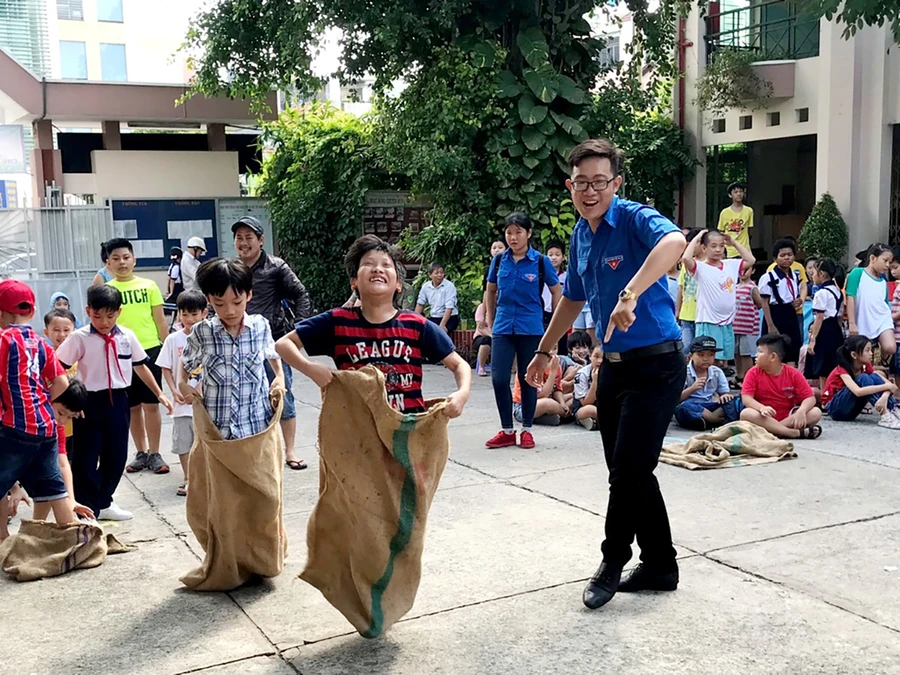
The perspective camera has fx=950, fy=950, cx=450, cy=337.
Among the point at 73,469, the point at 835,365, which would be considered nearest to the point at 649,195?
the point at 835,365

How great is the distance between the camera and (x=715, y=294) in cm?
906

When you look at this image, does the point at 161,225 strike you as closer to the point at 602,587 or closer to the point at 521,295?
the point at 521,295

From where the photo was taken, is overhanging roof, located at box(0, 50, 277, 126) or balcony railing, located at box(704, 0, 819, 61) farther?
overhanging roof, located at box(0, 50, 277, 126)

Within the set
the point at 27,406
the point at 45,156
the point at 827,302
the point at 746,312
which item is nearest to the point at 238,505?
the point at 27,406

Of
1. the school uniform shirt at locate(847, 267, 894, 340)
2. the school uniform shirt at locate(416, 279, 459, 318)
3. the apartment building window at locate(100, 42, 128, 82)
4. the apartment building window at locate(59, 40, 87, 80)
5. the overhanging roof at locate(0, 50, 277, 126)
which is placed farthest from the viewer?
the apartment building window at locate(100, 42, 128, 82)

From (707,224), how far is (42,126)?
12.9 metres

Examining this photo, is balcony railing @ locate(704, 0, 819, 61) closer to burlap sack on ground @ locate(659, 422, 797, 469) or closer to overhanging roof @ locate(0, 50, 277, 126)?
overhanging roof @ locate(0, 50, 277, 126)

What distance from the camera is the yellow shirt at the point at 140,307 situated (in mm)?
6875


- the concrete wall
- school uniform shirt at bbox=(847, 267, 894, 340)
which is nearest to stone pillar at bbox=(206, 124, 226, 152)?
the concrete wall

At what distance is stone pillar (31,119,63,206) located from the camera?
61.7 feet

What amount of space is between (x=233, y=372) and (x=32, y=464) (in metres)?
→ 1.11

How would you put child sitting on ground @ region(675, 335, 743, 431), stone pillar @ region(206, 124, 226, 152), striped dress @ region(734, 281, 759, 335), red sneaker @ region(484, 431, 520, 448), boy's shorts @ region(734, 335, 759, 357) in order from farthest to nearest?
1. stone pillar @ region(206, 124, 226, 152)
2. boy's shorts @ region(734, 335, 759, 357)
3. striped dress @ region(734, 281, 759, 335)
4. child sitting on ground @ region(675, 335, 743, 431)
5. red sneaker @ region(484, 431, 520, 448)

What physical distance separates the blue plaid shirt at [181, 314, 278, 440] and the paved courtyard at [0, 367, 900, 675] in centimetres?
76

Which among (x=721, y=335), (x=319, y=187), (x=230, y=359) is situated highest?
(x=319, y=187)
